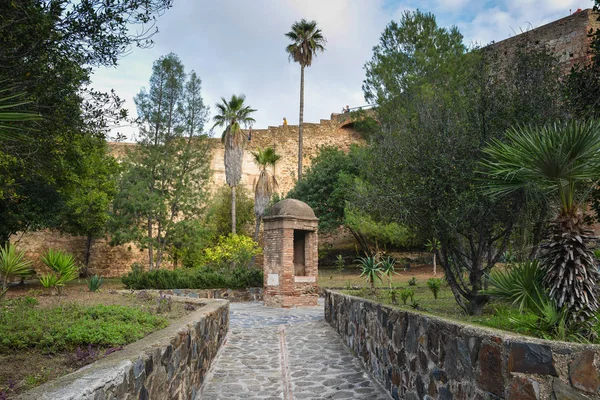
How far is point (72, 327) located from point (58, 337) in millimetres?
337

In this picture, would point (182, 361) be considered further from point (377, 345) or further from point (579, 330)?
point (579, 330)

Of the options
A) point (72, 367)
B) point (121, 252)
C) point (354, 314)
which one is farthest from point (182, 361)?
point (121, 252)

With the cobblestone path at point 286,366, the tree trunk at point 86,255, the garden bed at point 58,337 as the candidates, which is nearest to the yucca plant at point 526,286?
the cobblestone path at point 286,366

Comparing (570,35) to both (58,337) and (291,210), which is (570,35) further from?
(58,337)

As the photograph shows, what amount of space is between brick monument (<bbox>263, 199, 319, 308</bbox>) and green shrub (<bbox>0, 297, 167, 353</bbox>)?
867cm

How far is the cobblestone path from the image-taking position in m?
5.61

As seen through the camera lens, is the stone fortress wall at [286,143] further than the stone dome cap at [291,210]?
Yes

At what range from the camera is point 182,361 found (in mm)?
4625

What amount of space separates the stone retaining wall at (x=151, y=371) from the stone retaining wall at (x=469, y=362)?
2320 millimetres

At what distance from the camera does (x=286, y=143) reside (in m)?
35.7

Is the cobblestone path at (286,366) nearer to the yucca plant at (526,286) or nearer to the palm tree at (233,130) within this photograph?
the yucca plant at (526,286)

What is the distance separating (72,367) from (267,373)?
3.45m

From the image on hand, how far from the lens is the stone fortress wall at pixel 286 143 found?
2009cm

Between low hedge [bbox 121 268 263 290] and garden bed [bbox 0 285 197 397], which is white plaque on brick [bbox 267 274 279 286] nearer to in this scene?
low hedge [bbox 121 268 263 290]
